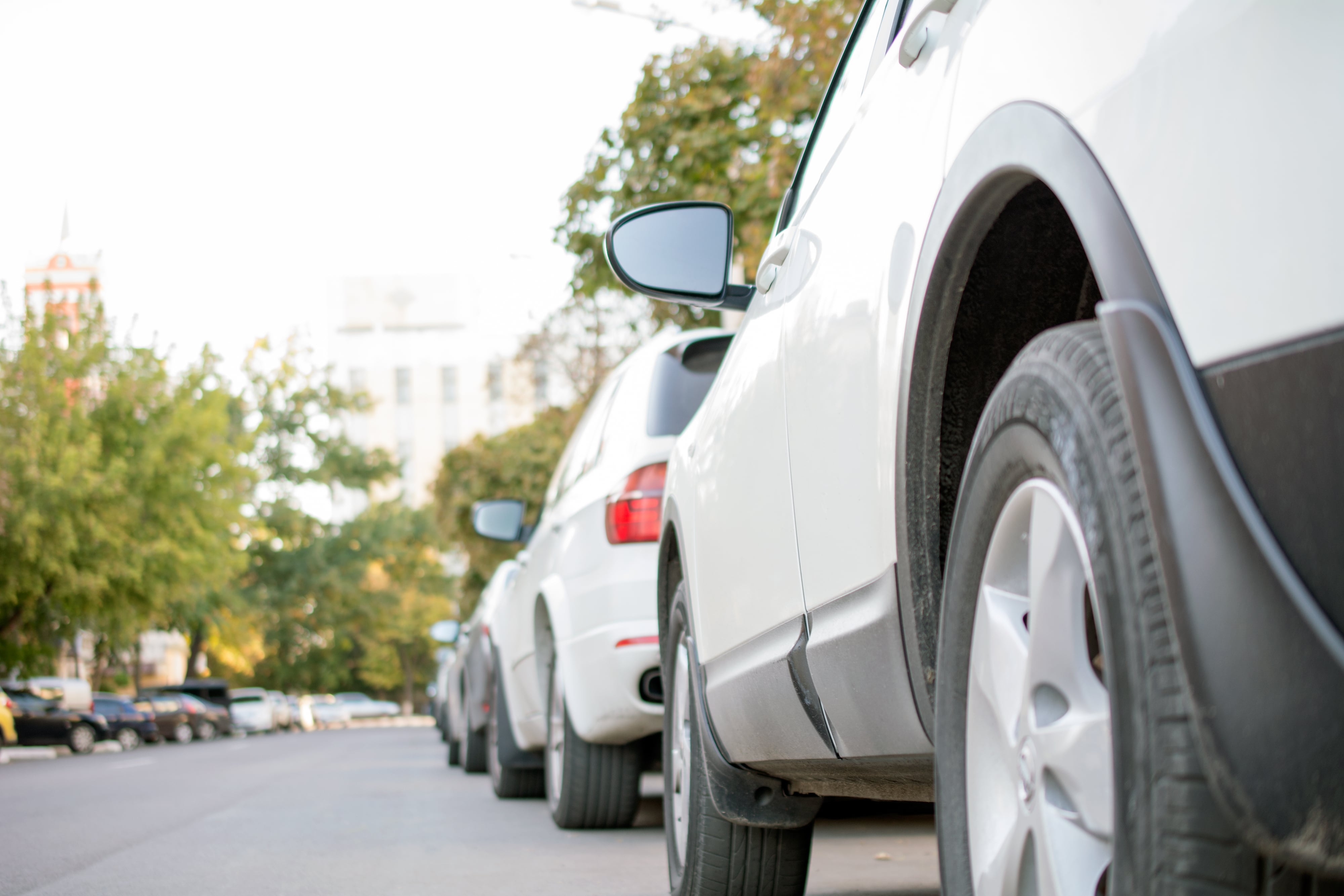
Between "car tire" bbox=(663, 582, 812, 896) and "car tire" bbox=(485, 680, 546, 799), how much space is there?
13.6ft

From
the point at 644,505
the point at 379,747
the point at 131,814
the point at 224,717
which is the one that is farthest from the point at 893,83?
the point at 224,717

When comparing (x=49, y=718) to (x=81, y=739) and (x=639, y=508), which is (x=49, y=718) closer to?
(x=81, y=739)

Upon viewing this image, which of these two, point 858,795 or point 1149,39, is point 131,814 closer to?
point 858,795

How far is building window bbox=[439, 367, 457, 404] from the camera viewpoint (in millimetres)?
91500

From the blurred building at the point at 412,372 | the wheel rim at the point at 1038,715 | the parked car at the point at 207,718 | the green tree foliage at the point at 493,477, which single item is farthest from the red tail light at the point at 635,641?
the blurred building at the point at 412,372

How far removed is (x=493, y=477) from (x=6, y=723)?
10896 millimetres

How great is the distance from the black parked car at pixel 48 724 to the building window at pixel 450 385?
6114 cm

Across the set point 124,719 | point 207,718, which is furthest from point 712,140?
point 207,718

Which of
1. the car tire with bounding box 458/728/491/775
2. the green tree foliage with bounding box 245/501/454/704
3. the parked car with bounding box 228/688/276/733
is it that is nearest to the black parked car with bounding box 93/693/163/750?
the parked car with bounding box 228/688/276/733

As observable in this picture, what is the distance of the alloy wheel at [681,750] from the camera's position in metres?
3.77

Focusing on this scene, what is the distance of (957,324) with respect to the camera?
6.72 feet

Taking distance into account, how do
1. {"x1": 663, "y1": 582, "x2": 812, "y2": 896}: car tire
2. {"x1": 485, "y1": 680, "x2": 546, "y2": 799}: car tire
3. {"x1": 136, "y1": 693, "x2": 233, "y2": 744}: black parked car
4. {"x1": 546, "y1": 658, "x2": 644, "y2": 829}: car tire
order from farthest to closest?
{"x1": 136, "y1": 693, "x2": 233, "y2": 744}: black parked car, {"x1": 485, "y1": 680, "x2": 546, "y2": 799}: car tire, {"x1": 546, "y1": 658, "x2": 644, "y2": 829}: car tire, {"x1": 663, "y1": 582, "x2": 812, "y2": 896}: car tire

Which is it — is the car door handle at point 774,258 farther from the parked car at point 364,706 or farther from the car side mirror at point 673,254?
the parked car at point 364,706

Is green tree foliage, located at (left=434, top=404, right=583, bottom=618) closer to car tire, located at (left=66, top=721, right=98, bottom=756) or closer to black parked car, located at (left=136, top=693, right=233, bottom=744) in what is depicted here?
car tire, located at (left=66, top=721, right=98, bottom=756)
